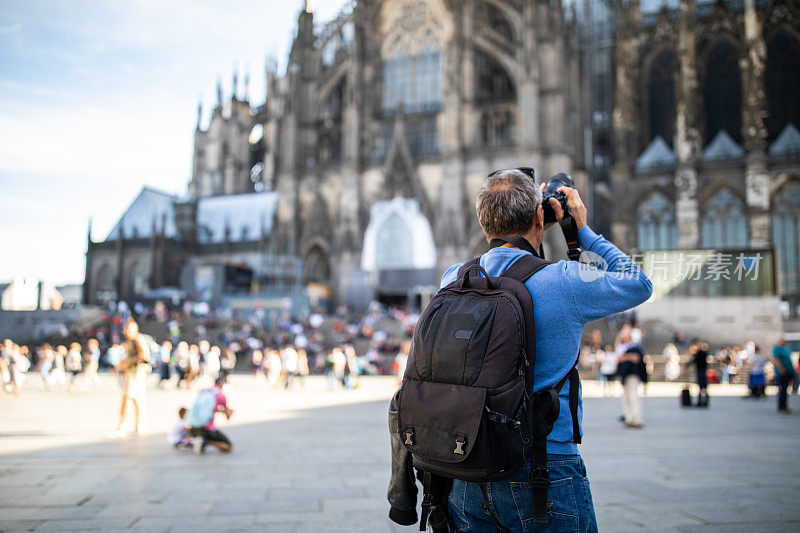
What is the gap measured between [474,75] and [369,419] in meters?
30.6

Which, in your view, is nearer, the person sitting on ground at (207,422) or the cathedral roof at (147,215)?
the person sitting on ground at (207,422)

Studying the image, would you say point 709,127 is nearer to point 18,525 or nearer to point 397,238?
point 397,238

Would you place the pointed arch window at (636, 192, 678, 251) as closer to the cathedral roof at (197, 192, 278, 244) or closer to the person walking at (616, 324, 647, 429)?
the cathedral roof at (197, 192, 278, 244)

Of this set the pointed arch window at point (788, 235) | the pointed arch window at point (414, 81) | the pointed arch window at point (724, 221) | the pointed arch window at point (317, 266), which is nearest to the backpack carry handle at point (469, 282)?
the pointed arch window at point (724, 221)

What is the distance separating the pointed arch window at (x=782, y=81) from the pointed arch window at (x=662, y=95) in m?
5.17

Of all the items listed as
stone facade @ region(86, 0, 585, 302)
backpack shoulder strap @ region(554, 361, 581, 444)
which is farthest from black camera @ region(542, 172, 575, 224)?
stone facade @ region(86, 0, 585, 302)

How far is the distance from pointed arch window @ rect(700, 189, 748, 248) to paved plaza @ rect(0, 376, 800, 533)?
2525cm

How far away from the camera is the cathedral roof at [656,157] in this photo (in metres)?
34.1

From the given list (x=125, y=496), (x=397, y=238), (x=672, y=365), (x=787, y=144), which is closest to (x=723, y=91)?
(x=787, y=144)

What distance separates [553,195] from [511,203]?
0.56 ft

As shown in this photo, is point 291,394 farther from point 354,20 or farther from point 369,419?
point 354,20

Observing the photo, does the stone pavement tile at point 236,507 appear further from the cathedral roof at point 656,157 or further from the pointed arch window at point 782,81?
the pointed arch window at point 782,81

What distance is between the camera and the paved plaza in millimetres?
3867

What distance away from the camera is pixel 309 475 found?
5277mm
